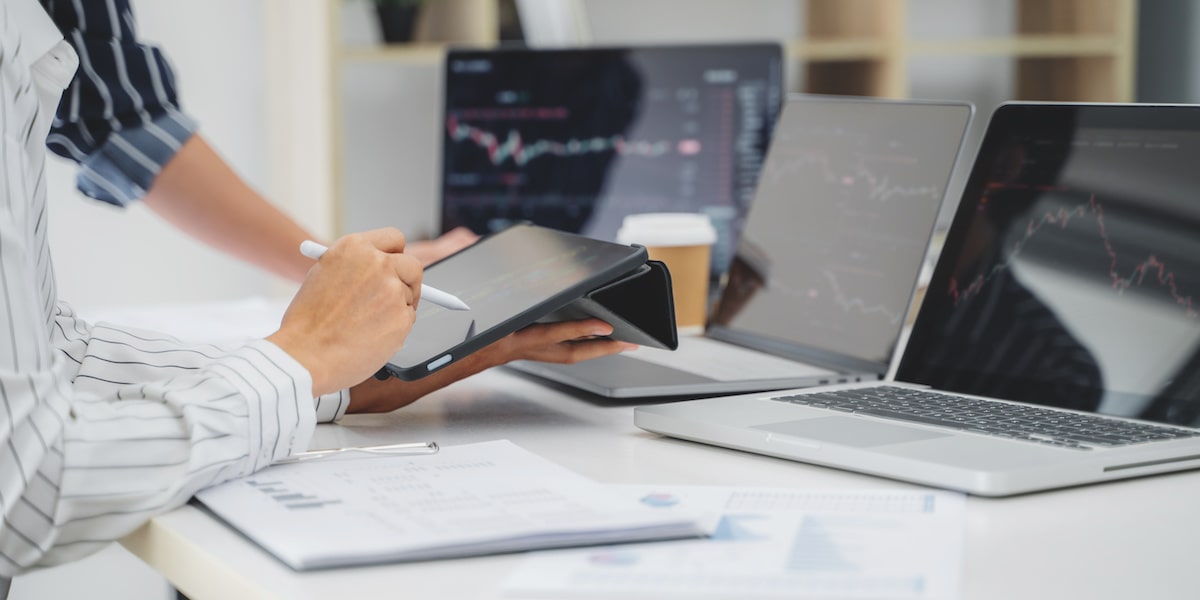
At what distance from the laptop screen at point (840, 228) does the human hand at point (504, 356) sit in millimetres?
241

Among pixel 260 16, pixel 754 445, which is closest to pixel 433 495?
pixel 754 445

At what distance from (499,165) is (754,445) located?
3.87 feet

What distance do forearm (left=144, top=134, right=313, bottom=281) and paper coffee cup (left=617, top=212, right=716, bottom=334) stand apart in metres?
0.43

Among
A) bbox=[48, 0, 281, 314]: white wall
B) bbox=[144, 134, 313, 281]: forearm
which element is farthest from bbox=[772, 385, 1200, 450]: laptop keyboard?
bbox=[48, 0, 281, 314]: white wall

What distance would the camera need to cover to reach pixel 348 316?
0.75m

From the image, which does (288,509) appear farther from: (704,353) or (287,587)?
(704,353)

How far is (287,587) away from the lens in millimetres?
507

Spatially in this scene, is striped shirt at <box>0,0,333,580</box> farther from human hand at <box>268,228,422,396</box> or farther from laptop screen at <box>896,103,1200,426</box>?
laptop screen at <box>896,103,1200,426</box>

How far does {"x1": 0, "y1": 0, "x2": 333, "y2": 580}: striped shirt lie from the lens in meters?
0.61

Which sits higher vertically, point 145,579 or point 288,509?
point 288,509

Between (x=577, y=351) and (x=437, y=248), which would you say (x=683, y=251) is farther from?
(x=577, y=351)

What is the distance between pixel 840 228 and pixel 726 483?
18.8 inches

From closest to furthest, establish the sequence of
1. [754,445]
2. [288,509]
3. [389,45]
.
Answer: [288,509] < [754,445] < [389,45]

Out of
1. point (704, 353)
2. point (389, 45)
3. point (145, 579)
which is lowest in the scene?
point (145, 579)
